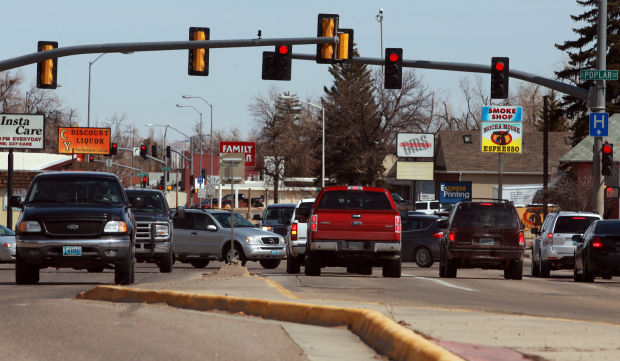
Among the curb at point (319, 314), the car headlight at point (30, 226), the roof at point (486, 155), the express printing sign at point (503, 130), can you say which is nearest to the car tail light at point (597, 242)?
the car headlight at point (30, 226)

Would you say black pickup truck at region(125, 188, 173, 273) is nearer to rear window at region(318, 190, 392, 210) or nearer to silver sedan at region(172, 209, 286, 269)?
rear window at region(318, 190, 392, 210)

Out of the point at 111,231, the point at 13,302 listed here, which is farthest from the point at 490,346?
the point at 111,231

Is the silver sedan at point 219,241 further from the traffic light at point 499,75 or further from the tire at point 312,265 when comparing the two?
the traffic light at point 499,75

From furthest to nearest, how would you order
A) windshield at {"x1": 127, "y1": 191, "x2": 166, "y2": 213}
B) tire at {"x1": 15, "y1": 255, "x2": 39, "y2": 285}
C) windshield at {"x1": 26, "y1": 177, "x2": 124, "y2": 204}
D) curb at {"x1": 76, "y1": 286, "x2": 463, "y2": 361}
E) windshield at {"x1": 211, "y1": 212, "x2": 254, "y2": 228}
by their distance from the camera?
1. windshield at {"x1": 211, "y1": 212, "x2": 254, "y2": 228}
2. windshield at {"x1": 127, "y1": 191, "x2": 166, "y2": 213}
3. windshield at {"x1": 26, "y1": 177, "x2": 124, "y2": 204}
4. tire at {"x1": 15, "y1": 255, "x2": 39, "y2": 285}
5. curb at {"x1": 76, "y1": 286, "x2": 463, "y2": 361}

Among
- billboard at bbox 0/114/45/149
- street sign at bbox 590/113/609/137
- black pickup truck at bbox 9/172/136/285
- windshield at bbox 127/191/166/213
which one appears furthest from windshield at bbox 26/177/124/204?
billboard at bbox 0/114/45/149

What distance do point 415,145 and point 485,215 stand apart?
50764mm

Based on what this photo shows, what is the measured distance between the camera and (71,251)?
18.9 meters

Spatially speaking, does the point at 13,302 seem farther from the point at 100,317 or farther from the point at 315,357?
the point at 315,357

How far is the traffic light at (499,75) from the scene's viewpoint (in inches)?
1188

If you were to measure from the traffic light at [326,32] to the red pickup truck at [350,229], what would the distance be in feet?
Answer: 19.1

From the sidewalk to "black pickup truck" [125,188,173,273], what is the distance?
1049 centimetres

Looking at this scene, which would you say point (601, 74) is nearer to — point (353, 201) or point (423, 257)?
point (423, 257)

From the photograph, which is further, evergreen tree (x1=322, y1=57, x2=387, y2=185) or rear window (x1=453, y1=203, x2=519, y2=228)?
evergreen tree (x1=322, y1=57, x2=387, y2=185)

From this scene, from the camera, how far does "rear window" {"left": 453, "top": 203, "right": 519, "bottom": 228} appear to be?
84.4 feet
